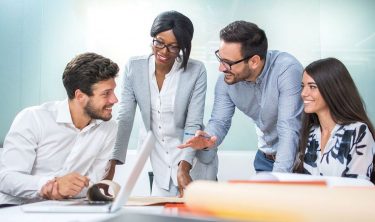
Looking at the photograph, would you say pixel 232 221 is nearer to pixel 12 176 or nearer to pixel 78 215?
pixel 78 215

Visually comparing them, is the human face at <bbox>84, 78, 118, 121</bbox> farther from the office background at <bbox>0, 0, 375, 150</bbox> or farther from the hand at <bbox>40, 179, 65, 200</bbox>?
the office background at <bbox>0, 0, 375, 150</bbox>

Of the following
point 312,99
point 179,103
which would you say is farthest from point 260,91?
point 179,103

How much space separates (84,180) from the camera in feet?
4.72

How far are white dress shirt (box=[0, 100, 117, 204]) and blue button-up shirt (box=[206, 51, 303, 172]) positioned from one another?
0.61 metres

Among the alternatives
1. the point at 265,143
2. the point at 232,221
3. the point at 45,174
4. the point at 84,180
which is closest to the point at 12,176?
the point at 45,174

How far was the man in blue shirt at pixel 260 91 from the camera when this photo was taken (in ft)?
6.61

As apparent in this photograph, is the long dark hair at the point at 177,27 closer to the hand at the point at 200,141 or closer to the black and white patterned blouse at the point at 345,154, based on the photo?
the hand at the point at 200,141

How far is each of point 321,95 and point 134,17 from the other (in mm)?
2424

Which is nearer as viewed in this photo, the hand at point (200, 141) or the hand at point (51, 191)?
the hand at point (51, 191)

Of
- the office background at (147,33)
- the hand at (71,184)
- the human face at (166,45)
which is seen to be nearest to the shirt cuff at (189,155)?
the human face at (166,45)

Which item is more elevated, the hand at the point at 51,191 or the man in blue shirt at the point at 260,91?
the man in blue shirt at the point at 260,91

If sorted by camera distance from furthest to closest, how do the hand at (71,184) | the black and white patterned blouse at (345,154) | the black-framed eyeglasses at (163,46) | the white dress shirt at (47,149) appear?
the black-framed eyeglasses at (163,46), the black and white patterned blouse at (345,154), the white dress shirt at (47,149), the hand at (71,184)

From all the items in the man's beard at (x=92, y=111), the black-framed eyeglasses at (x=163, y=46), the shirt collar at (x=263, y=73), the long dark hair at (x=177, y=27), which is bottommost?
the man's beard at (x=92, y=111)

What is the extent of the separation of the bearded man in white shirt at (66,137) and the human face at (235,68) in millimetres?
547
